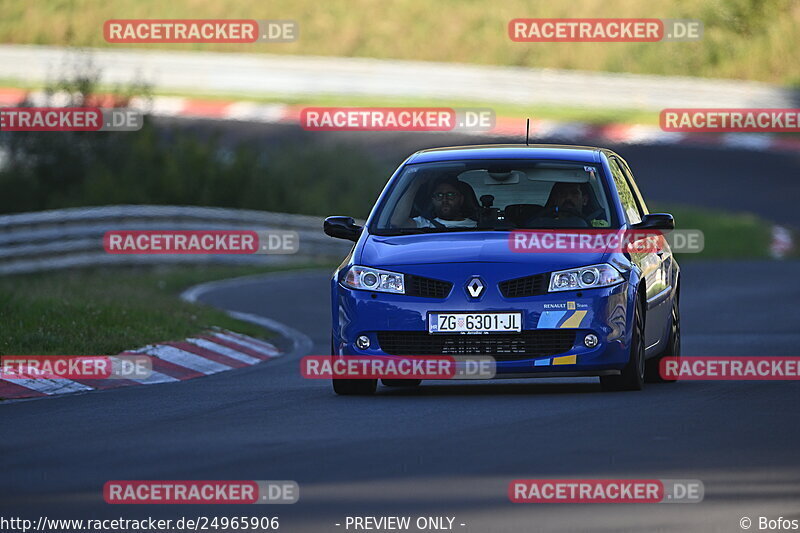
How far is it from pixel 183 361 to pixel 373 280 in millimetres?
3673

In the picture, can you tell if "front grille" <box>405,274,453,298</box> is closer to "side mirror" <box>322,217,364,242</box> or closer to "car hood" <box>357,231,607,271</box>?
"car hood" <box>357,231,607,271</box>

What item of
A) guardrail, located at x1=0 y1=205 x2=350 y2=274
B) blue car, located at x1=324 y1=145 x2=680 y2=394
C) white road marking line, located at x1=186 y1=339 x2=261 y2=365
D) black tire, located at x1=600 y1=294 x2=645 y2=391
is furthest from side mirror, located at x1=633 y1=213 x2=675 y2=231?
guardrail, located at x1=0 y1=205 x2=350 y2=274

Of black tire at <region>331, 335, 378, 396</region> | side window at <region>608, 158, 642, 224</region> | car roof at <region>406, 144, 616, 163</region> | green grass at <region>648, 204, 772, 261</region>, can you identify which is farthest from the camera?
green grass at <region>648, 204, 772, 261</region>

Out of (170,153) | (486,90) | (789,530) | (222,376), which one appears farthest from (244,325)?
(486,90)

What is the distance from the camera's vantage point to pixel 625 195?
507 inches

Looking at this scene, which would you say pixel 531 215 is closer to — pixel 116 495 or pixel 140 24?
pixel 116 495

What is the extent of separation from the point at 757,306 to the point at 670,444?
490 inches

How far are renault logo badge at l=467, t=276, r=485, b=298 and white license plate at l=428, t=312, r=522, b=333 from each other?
0.12m

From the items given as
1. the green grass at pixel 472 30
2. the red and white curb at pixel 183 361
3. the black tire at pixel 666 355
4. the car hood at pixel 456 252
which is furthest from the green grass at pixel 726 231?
the car hood at pixel 456 252

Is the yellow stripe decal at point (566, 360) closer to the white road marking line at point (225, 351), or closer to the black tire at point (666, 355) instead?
the black tire at point (666, 355)

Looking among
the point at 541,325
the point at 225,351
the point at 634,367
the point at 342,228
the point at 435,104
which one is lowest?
the point at 634,367

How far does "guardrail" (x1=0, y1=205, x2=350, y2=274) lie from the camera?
2619cm

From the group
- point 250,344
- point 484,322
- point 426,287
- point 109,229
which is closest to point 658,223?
point 484,322

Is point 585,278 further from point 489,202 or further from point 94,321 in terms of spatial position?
point 94,321
